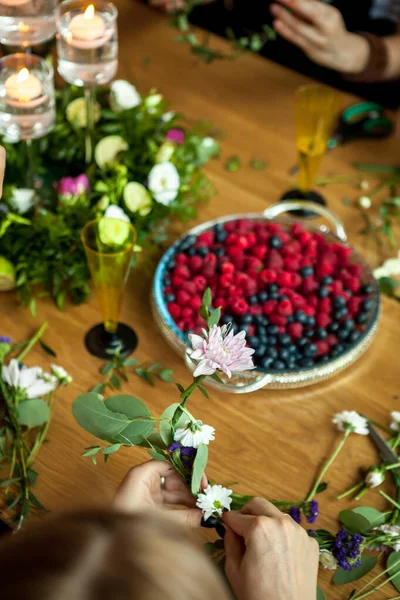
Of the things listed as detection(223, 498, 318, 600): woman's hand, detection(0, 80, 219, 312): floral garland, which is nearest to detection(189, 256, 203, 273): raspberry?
detection(0, 80, 219, 312): floral garland

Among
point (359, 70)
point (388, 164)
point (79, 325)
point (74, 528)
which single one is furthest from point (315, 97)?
point (74, 528)

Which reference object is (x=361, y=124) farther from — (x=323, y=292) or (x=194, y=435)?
(x=194, y=435)

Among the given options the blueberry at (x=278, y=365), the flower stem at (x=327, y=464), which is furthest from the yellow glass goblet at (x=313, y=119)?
the flower stem at (x=327, y=464)

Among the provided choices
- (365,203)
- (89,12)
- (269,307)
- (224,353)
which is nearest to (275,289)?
(269,307)

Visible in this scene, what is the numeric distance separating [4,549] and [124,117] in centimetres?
114

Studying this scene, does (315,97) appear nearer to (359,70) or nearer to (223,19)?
(359,70)

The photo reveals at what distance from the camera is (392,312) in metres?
1.34

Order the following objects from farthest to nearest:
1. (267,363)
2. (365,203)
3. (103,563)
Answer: (365,203), (267,363), (103,563)

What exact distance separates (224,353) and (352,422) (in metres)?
0.41

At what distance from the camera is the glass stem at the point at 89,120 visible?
1.38 m

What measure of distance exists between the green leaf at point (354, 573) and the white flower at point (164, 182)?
2.46ft

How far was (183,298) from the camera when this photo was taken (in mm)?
1233

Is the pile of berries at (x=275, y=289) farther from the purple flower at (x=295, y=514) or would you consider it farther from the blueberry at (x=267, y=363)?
the purple flower at (x=295, y=514)

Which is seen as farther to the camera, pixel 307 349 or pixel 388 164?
pixel 388 164
